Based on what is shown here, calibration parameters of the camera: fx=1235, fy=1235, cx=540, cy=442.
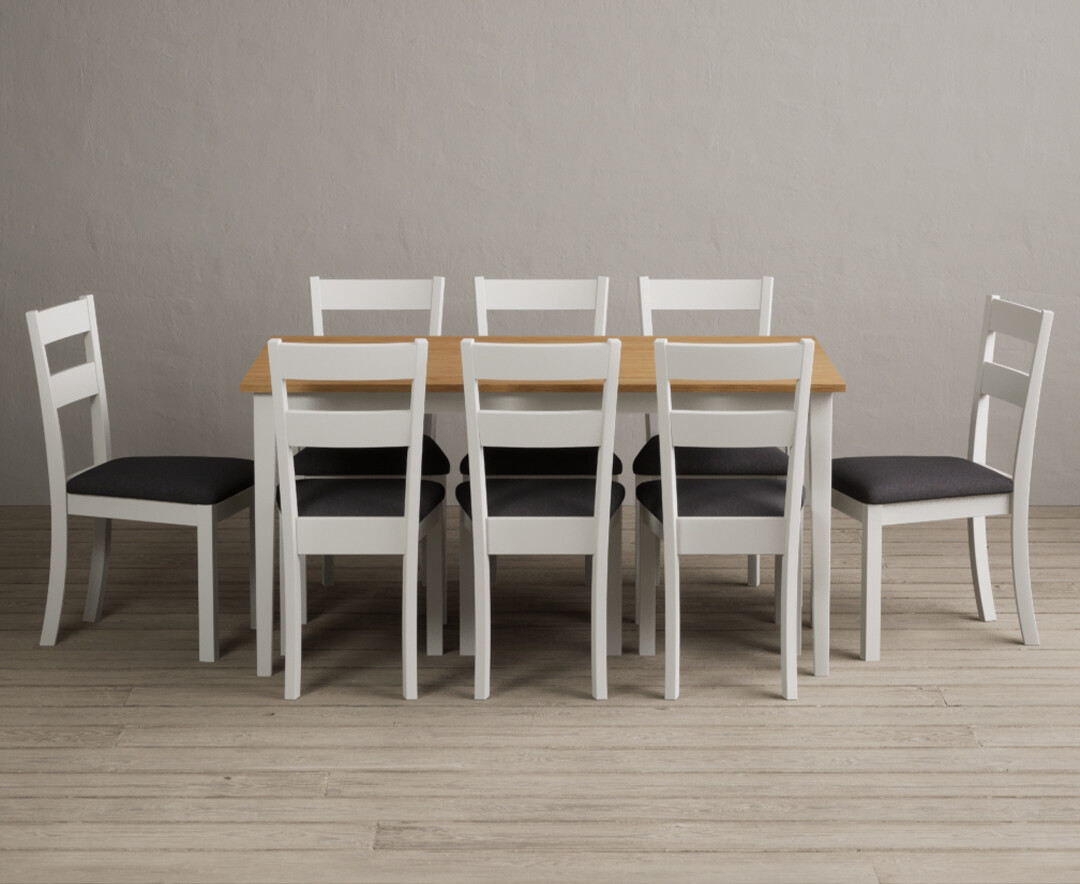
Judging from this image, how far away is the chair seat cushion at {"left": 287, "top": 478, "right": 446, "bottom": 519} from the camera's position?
10.4 feet

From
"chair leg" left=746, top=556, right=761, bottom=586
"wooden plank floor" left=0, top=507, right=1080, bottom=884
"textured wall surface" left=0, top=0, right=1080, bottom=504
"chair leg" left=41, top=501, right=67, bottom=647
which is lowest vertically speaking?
"wooden plank floor" left=0, top=507, right=1080, bottom=884

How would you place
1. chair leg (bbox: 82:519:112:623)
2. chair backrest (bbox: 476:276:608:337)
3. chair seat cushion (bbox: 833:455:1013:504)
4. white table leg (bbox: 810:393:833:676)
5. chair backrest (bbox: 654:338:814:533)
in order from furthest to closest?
chair backrest (bbox: 476:276:608:337)
chair leg (bbox: 82:519:112:623)
chair seat cushion (bbox: 833:455:1013:504)
white table leg (bbox: 810:393:833:676)
chair backrest (bbox: 654:338:814:533)

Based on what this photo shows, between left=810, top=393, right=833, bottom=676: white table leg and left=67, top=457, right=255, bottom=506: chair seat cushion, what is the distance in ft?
5.15

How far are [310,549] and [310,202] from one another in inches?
80.9

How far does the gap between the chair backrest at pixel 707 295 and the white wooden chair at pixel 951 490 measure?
755 mm

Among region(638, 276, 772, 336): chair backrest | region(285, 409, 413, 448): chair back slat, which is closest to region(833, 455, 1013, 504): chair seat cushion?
region(638, 276, 772, 336): chair backrest

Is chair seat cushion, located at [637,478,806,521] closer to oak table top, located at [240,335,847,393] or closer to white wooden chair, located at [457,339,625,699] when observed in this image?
white wooden chair, located at [457,339,625,699]

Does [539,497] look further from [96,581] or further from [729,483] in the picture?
[96,581]

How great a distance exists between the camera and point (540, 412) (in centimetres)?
308

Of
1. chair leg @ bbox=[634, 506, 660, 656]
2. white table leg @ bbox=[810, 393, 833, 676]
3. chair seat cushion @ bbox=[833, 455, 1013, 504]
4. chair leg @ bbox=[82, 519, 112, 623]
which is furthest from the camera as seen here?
chair leg @ bbox=[82, 519, 112, 623]

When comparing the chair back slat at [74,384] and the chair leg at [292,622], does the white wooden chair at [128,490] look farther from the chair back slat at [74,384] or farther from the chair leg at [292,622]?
the chair leg at [292,622]

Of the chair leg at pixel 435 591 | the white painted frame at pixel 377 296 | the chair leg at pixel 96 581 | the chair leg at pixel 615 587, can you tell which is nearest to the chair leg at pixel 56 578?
the chair leg at pixel 96 581

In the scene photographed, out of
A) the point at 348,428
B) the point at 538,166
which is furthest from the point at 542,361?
the point at 538,166

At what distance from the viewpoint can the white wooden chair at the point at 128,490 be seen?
11.1 ft
